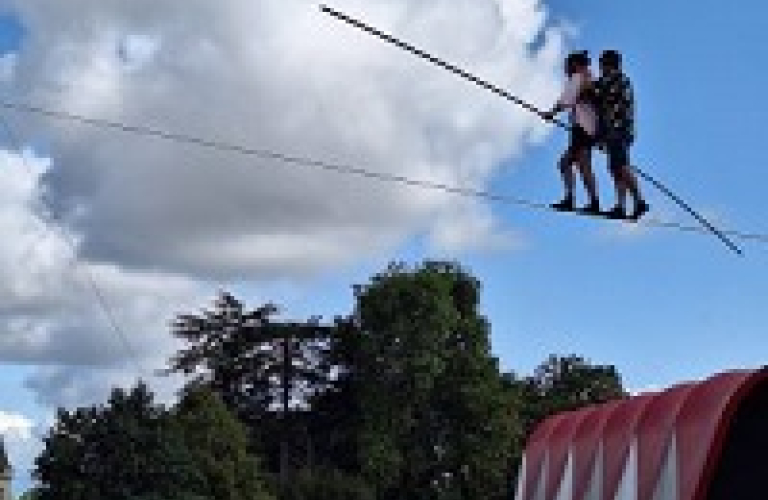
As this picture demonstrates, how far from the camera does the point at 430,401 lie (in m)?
97.1

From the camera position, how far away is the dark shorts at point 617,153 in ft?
70.2

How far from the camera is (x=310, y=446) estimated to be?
124 m

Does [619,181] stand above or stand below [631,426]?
above

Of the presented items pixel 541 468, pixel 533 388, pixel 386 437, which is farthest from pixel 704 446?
pixel 533 388

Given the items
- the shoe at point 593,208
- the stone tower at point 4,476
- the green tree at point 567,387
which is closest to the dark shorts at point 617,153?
the shoe at point 593,208

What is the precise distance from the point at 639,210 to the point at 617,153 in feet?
2.92

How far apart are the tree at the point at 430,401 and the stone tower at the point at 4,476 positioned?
90.7m

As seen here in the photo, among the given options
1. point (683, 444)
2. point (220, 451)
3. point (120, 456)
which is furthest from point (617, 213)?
point (220, 451)

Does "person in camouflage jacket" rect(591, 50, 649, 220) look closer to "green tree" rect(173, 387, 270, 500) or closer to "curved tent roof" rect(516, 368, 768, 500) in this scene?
"curved tent roof" rect(516, 368, 768, 500)

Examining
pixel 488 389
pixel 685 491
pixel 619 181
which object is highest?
pixel 488 389

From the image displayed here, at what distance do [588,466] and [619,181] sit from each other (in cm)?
746

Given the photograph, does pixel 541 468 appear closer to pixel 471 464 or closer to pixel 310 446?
pixel 471 464

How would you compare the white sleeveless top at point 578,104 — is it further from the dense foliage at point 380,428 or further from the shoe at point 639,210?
the dense foliage at point 380,428

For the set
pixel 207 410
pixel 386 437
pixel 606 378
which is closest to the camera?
pixel 386 437
